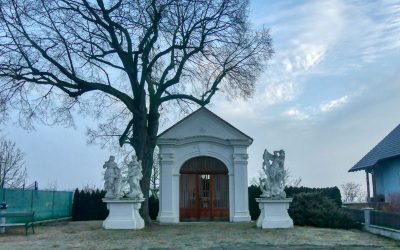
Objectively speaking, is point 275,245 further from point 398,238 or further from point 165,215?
point 165,215

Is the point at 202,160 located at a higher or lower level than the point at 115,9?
lower

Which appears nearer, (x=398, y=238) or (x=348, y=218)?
(x=398, y=238)

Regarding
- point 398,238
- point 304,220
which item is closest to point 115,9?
point 304,220

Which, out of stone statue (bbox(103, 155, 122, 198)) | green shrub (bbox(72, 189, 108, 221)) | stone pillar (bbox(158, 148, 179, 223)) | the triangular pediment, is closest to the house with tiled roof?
the triangular pediment

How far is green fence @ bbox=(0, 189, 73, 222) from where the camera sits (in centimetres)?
2192

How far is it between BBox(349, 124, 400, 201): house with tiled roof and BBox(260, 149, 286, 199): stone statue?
10579 mm

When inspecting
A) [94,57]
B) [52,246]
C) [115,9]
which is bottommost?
[52,246]

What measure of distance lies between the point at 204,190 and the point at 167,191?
2.01 m

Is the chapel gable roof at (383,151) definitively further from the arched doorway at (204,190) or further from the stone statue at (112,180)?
the stone statue at (112,180)

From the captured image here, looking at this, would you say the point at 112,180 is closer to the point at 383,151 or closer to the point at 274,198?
the point at 274,198

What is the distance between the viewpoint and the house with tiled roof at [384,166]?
29359 millimetres

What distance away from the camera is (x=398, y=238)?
52.9 ft

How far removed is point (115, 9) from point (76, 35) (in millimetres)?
2147

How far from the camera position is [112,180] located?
20281 mm
